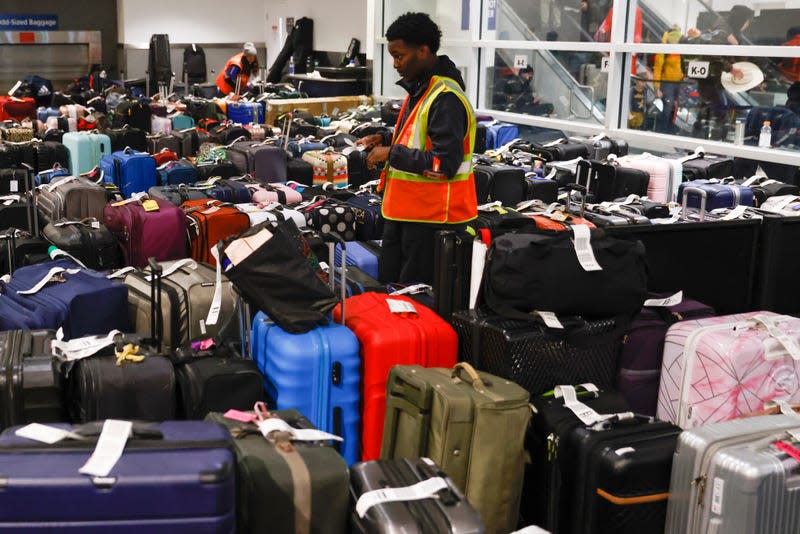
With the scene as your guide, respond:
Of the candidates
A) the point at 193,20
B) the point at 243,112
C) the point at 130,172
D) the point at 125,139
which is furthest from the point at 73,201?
the point at 193,20

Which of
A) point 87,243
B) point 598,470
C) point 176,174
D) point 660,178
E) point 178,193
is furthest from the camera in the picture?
point 660,178

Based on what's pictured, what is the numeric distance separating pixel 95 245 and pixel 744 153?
6012mm

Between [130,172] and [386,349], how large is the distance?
392 centimetres

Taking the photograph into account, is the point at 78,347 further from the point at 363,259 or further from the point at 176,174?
the point at 176,174

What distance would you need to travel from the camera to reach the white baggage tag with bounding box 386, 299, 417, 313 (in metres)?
3.31

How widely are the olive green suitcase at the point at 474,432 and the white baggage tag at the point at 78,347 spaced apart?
964 millimetres

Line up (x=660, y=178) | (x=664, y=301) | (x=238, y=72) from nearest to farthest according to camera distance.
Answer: (x=664, y=301) → (x=660, y=178) → (x=238, y=72)

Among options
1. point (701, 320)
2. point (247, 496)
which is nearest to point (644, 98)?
point (701, 320)

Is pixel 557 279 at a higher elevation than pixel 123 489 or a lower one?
higher

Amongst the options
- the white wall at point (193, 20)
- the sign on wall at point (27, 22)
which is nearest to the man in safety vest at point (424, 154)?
the white wall at point (193, 20)

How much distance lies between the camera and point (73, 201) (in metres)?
5.68

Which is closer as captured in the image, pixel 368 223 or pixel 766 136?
pixel 368 223

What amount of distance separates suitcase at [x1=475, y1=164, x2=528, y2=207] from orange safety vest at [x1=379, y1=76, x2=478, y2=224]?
228 cm

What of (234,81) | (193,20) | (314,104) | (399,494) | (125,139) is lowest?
(399,494)
